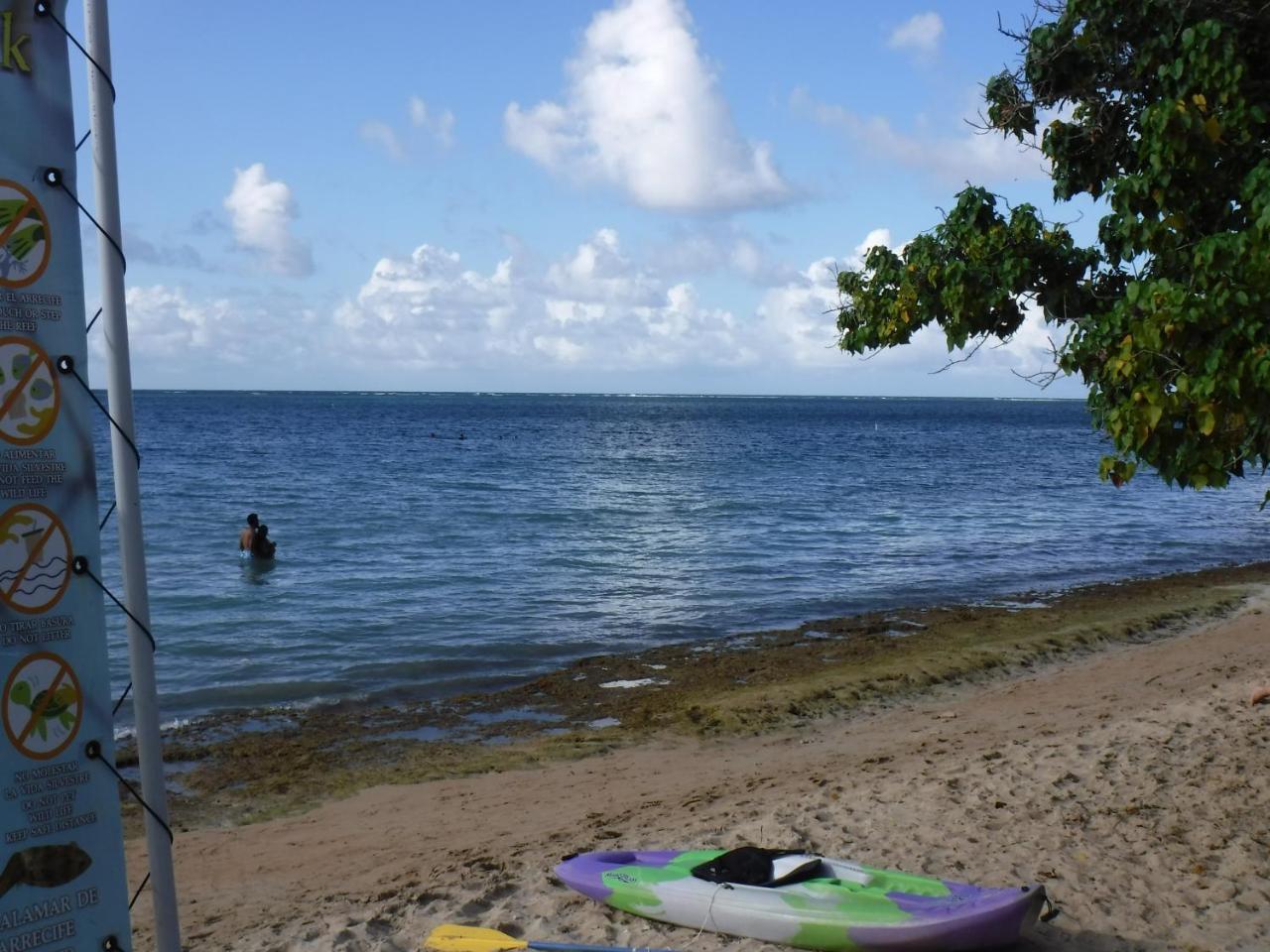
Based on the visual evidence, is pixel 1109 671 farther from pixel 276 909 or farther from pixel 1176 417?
pixel 276 909

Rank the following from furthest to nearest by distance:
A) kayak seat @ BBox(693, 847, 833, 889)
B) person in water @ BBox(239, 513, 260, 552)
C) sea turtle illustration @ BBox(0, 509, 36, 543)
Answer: person in water @ BBox(239, 513, 260, 552)
kayak seat @ BBox(693, 847, 833, 889)
sea turtle illustration @ BBox(0, 509, 36, 543)

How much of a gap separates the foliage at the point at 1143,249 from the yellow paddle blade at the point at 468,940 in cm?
378

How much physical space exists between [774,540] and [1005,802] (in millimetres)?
17712

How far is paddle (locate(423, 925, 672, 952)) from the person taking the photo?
5312mm

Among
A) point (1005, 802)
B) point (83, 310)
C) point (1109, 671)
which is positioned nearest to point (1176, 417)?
point (1005, 802)

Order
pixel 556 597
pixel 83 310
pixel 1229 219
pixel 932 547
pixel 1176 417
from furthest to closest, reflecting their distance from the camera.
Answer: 1. pixel 932 547
2. pixel 556 597
3. pixel 1229 219
4. pixel 1176 417
5. pixel 83 310

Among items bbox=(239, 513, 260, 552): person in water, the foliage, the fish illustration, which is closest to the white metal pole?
the fish illustration

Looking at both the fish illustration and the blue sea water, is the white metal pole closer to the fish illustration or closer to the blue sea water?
the fish illustration

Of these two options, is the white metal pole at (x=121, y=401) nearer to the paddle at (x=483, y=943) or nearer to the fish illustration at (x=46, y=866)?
the fish illustration at (x=46, y=866)

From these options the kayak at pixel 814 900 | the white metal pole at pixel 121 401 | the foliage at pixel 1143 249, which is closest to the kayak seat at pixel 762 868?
the kayak at pixel 814 900

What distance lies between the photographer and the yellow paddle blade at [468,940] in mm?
5371

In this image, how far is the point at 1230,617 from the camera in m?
16.2

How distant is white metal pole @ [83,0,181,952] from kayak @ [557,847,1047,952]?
3.08 metres

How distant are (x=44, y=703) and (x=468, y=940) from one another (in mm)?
3009
